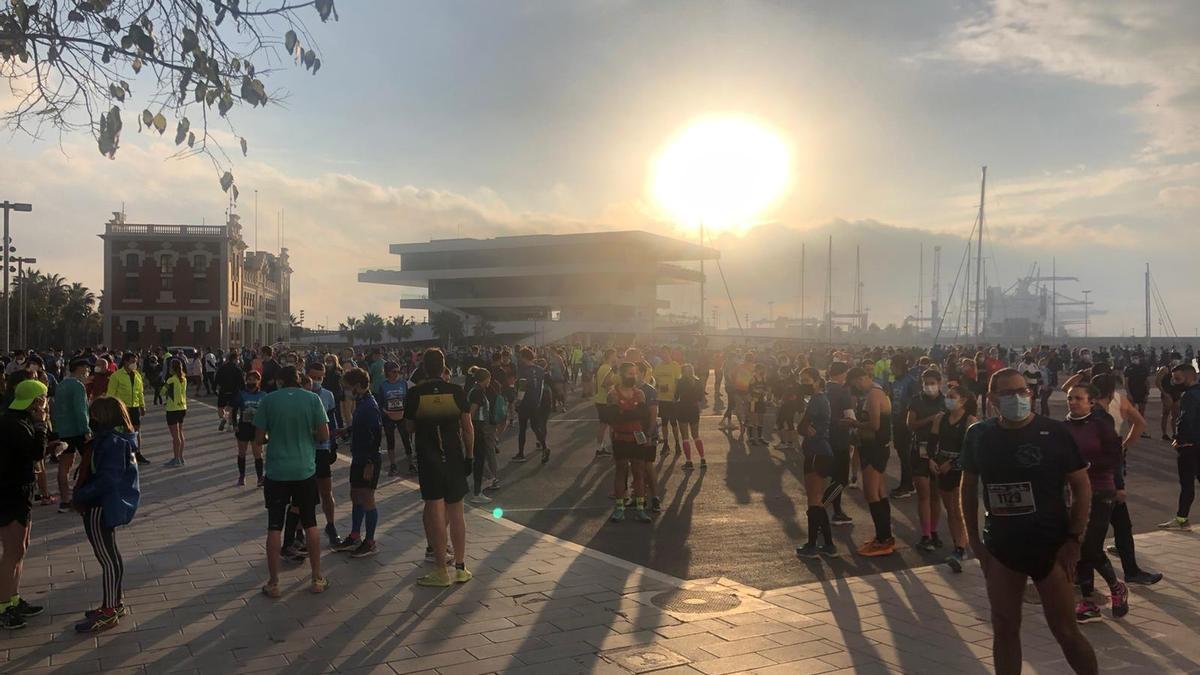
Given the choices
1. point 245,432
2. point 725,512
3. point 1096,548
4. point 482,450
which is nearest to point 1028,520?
point 1096,548

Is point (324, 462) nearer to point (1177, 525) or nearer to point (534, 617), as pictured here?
point (534, 617)

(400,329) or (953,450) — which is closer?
(953,450)

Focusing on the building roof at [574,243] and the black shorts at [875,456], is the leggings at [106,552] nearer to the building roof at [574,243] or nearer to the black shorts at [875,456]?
the black shorts at [875,456]

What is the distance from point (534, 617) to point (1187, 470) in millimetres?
7055

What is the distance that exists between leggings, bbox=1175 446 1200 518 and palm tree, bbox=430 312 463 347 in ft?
271

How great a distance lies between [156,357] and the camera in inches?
1195

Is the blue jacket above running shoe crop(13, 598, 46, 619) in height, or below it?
above

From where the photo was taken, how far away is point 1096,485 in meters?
6.67

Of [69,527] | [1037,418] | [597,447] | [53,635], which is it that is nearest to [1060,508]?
[1037,418]

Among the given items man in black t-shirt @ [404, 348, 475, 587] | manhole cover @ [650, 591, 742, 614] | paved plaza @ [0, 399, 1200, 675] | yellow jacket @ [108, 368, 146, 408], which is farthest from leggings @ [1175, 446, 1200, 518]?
yellow jacket @ [108, 368, 146, 408]

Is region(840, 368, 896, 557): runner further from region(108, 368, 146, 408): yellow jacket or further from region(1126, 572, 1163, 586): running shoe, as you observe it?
region(108, 368, 146, 408): yellow jacket

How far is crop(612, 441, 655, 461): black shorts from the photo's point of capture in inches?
395

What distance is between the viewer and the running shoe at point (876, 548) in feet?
27.5

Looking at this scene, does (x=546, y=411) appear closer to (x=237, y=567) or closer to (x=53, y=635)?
(x=237, y=567)
